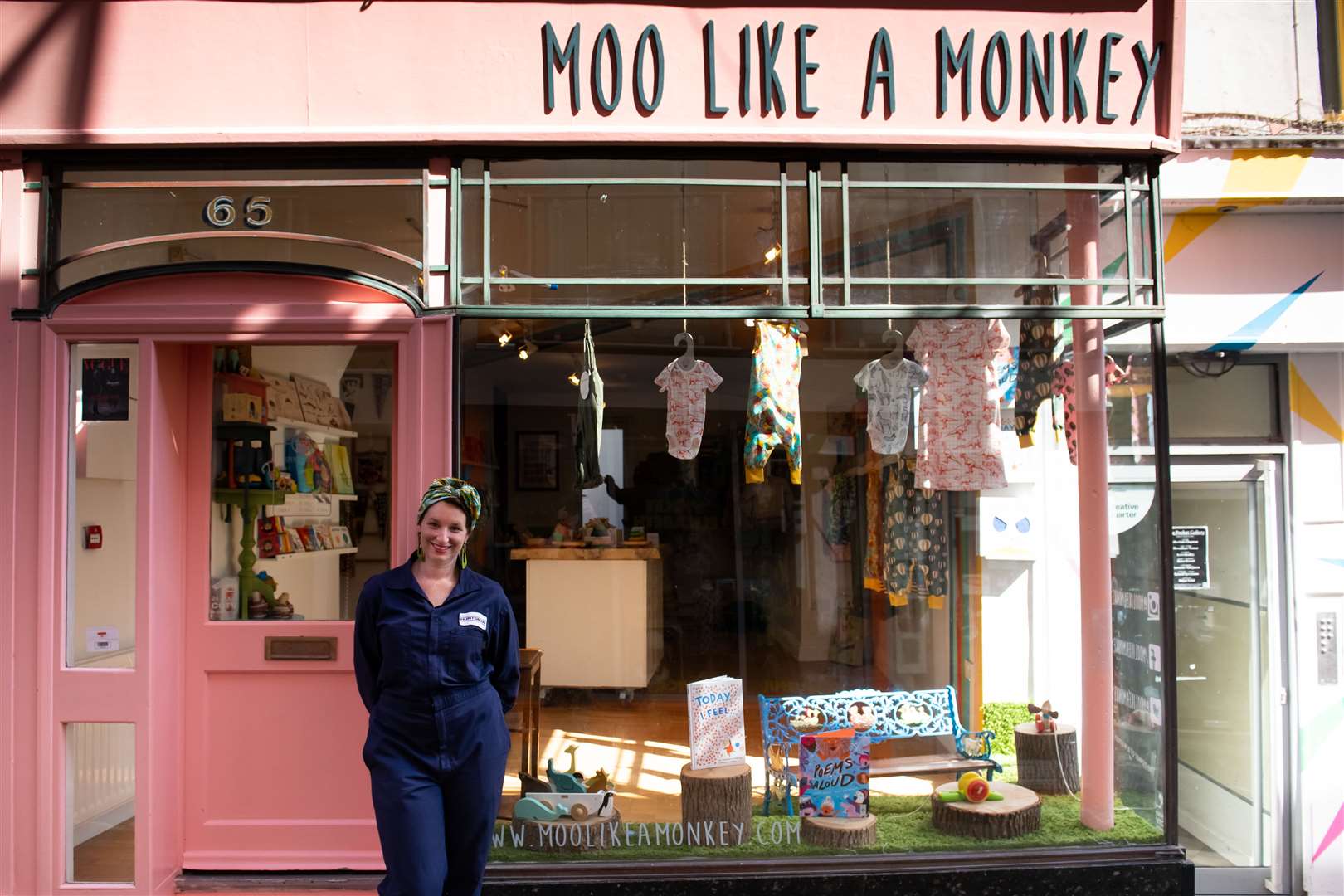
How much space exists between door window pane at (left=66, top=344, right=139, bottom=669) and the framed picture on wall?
5.96 feet

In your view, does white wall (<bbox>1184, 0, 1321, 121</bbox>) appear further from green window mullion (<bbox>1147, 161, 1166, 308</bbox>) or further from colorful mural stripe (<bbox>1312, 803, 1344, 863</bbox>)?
colorful mural stripe (<bbox>1312, 803, 1344, 863</bbox>)

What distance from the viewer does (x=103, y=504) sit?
4582 mm

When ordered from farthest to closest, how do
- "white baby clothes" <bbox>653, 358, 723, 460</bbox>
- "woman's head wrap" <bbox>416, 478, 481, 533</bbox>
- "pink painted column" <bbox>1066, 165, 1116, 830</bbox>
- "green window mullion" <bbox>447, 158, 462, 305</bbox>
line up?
"white baby clothes" <bbox>653, 358, 723, 460</bbox> → "pink painted column" <bbox>1066, 165, 1116, 830</bbox> → "green window mullion" <bbox>447, 158, 462, 305</bbox> → "woman's head wrap" <bbox>416, 478, 481, 533</bbox>

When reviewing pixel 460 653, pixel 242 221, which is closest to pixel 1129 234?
pixel 460 653

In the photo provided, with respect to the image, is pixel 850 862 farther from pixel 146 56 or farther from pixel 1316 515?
pixel 146 56

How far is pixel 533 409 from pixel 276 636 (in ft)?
5.48

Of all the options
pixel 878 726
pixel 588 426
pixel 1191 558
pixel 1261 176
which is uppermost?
pixel 1261 176

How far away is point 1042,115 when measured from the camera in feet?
15.5

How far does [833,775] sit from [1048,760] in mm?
1163

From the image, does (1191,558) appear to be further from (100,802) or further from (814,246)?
(100,802)

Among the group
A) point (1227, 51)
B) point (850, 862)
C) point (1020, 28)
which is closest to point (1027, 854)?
point (850, 862)

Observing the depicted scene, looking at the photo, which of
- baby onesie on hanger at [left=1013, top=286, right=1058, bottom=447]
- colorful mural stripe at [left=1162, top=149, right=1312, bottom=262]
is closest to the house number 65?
baby onesie on hanger at [left=1013, top=286, right=1058, bottom=447]

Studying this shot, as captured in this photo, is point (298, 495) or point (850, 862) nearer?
point (850, 862)

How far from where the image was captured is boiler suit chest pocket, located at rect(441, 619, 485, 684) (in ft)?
11.8
